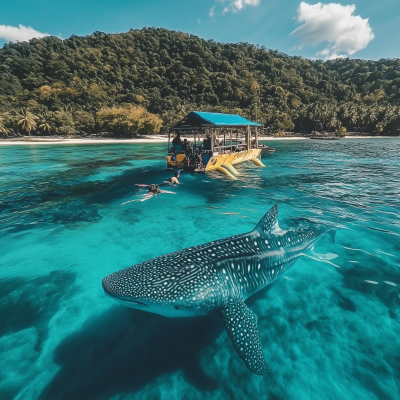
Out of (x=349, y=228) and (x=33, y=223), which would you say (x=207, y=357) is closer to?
(x=349, y=228)

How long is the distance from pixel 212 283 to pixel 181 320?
5.56 feet

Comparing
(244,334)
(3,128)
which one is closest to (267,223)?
(244,334)

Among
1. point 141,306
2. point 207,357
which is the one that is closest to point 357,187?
point 207,357

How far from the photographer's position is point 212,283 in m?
3.85

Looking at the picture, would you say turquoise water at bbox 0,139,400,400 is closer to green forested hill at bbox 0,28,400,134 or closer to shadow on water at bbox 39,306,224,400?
shadow on water at bbox 39,306,224,400

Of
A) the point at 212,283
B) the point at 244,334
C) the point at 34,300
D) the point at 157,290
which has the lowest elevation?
the point at 34,300

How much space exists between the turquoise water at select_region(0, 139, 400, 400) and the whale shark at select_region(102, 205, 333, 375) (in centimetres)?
98

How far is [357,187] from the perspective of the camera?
16.3 meters

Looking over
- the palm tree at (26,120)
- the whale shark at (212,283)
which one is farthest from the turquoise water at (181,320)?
the palm tree at (26,120)

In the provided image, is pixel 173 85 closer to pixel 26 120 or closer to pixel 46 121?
pixel 46 121

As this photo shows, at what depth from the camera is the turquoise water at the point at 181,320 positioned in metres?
3.80

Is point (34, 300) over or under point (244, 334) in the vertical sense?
under

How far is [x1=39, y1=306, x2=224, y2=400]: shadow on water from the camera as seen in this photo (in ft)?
12.3

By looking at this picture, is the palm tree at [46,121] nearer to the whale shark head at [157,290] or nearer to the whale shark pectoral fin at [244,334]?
the whale shark head at [157,290]
